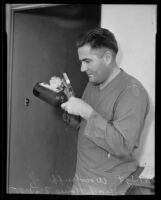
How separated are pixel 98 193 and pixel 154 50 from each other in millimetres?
457

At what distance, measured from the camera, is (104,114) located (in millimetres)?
894

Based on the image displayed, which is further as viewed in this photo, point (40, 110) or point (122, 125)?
point (40, 110)

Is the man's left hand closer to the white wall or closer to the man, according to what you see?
the man

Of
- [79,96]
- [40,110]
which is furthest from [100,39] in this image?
[40,110]

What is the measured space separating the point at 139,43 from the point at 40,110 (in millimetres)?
364

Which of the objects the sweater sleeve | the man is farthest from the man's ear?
the sweater sleeve

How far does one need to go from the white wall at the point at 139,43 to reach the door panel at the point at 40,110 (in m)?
0.10

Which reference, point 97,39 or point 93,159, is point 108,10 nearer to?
point 97,39

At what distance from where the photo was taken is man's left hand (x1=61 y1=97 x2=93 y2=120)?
0.86 meters

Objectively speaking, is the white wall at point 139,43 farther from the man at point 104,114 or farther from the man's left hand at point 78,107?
the man's left hand at point 78,107

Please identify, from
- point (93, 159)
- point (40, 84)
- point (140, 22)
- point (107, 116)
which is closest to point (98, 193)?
point (93, 159)

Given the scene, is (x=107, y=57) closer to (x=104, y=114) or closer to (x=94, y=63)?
(x=94, y=63)

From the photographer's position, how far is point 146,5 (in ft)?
3.00

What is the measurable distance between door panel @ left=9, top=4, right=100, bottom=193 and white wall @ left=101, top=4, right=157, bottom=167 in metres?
0.10
